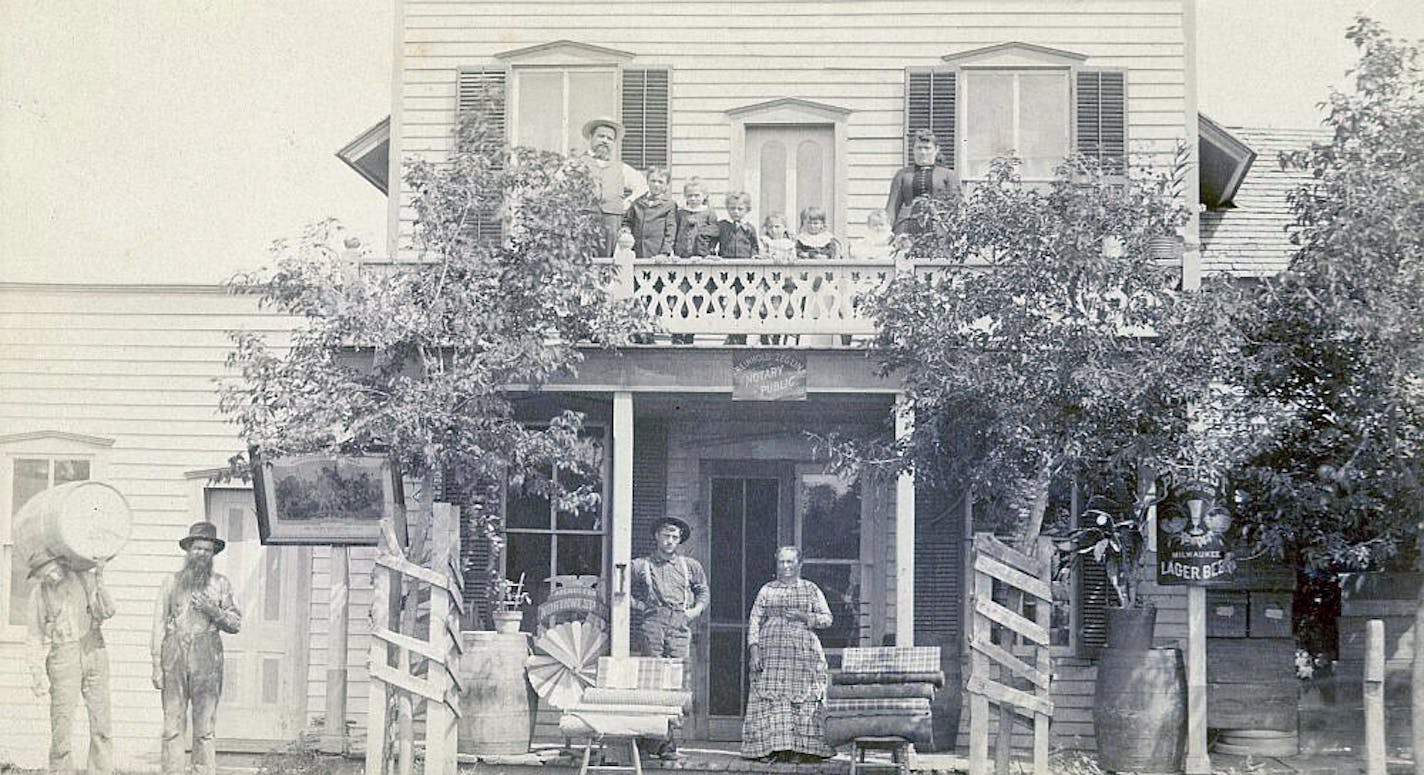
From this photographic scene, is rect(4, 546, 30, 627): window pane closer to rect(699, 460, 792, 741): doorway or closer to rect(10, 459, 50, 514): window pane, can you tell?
rect(10, 459, 50, 514): window pane

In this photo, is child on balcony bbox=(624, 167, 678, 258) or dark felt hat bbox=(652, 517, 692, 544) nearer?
dark felt hat bbox=(652, 517, 692, 544)

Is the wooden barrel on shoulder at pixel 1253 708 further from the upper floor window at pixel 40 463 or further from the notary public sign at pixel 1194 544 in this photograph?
the upper floor window at pixel 40 463

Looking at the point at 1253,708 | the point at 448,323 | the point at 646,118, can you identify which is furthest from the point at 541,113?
the point at 1253,708

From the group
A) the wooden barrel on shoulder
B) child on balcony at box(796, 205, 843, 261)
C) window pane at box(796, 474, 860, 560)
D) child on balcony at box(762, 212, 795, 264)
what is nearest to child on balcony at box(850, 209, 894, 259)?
child on balcony at box(796, 205, 843, 261)

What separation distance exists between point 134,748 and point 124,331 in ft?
12.9

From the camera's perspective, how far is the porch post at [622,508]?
12.6 meters

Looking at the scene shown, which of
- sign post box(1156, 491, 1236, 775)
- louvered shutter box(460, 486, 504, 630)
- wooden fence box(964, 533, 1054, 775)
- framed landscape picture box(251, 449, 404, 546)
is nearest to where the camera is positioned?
wooden fence box(964, 533, 1054, 775)

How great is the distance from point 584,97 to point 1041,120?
4.45 m

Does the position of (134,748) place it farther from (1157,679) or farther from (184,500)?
(1157,679)

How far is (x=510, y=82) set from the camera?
1484cm

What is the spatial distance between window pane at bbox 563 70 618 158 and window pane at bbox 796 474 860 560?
159 inches

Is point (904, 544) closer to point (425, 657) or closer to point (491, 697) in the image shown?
point (491, 697)

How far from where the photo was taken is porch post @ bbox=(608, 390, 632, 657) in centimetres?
1265

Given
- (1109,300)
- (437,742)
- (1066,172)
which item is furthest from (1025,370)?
(437,742)
